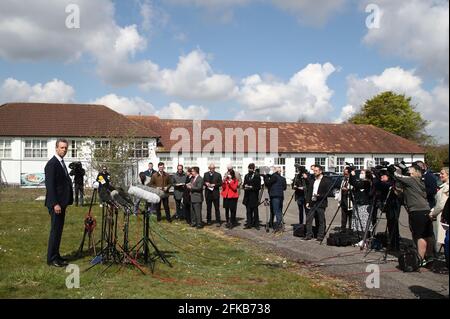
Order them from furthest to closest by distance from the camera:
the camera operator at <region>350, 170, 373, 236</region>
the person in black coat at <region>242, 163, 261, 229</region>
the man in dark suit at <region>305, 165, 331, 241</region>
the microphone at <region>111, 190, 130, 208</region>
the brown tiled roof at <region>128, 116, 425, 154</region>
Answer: the brown tiled roof at <region>128, 116, 425, 154</region> < the person in black coat at <region>242, 163, 261, 229</region> < the man in dark suit at <region>305, 165, 331, 241</region> < the camera operator at <region>350, 170, 373, 236</region> < the microphone at <region>111, 190, 130, 208</region>

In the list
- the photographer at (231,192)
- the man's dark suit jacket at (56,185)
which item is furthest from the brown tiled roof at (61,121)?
the man's dark suit jacket at (56,185)

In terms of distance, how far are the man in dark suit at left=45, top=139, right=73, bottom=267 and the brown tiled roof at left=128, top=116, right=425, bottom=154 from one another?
3283cm

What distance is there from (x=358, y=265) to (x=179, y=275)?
3.37m

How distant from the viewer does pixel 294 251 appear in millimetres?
9734

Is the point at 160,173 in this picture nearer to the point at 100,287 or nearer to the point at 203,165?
the point at 100,287

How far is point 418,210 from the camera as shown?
26.2 feet

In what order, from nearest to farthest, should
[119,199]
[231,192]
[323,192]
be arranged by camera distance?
1. [119,199]
2. [323,192]
3. [231,192]

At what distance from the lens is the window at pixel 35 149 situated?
3875cm

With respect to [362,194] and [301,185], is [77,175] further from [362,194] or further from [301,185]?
[362,194]

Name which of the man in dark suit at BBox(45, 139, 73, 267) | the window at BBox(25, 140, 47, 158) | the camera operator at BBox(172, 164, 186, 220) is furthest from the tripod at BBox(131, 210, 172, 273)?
the window at BBox(25, 140, 47, 158)

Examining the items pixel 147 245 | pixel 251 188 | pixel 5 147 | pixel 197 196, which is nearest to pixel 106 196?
pixel 147 245

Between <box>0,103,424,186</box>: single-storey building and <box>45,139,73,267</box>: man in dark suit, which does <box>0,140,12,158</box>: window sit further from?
<box>45,139,73,267</box>: man in dark suit

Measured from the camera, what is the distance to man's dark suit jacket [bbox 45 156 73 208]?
7676mm

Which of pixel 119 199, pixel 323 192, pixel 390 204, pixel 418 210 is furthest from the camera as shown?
pixel 323 192
